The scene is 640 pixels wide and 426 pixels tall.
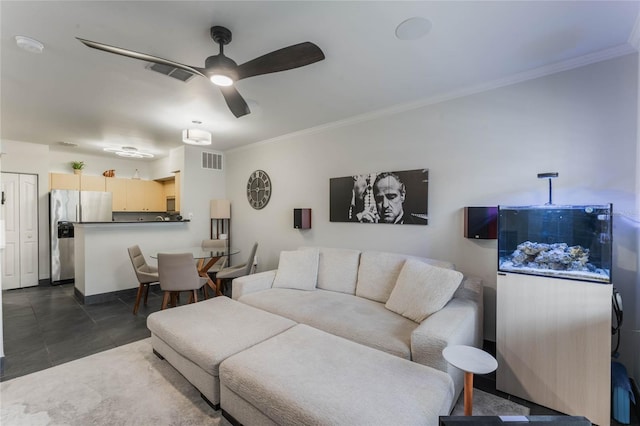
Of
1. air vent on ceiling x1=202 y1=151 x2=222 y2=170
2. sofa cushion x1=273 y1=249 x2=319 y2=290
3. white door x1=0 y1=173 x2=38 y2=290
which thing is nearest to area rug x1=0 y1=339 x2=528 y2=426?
sofa cushion x1=273 y1=249 x2=319 y2=290

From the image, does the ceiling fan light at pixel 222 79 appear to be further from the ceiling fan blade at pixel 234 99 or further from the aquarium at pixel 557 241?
the aquarium at pixel 557 241

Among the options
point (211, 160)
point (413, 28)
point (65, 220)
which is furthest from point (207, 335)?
point (65, 220)

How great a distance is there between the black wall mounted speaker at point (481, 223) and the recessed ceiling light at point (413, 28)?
5.28ft

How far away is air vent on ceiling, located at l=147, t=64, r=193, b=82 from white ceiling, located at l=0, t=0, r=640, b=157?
9cm

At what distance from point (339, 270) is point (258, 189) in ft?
8.09

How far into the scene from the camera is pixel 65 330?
3.17 m

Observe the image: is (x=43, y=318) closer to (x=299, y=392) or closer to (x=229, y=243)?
(x=229, y=243)

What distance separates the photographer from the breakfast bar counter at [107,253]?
4164mm

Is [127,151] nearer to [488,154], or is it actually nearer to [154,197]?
[154,197]

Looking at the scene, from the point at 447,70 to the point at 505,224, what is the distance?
4.64 feet

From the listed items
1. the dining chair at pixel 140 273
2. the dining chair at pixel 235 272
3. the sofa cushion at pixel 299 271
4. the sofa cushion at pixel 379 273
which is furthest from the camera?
the dining chair at pixel 235 272

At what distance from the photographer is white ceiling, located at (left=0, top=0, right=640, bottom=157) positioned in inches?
67.4

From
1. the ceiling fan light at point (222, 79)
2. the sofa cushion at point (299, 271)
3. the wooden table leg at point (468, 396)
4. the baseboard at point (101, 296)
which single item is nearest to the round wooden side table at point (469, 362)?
the wooden table leg at point (468, 396)

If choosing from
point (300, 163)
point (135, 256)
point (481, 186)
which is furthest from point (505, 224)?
point (135, 256)
